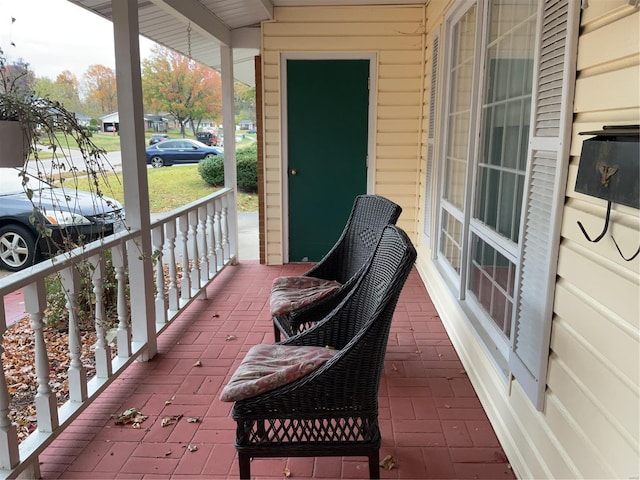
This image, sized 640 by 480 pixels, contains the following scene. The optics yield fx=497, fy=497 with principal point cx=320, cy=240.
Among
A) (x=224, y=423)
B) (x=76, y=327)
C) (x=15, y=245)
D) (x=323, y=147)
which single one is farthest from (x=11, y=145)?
(x=323, y=147)

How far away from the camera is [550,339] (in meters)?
1.77

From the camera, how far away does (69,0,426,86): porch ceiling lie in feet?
12.3

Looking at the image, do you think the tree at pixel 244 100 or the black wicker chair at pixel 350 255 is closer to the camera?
the black wicker chair at pixel 350 255

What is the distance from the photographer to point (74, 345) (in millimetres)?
2330

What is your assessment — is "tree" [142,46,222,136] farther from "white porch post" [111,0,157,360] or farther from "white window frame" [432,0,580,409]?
"white window frame" [432,0,580,409]

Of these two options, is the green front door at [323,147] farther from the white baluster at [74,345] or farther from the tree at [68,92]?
the white baluster at [74,345]

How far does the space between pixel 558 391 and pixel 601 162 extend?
85 centimetres

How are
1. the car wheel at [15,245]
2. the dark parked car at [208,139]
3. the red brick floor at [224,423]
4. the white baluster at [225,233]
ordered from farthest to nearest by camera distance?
the dark parked car at [208,139], the white baluster at [225,233], the car wheel at [15,245], the red brick floor at [224,423]

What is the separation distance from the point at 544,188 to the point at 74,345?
2148mm

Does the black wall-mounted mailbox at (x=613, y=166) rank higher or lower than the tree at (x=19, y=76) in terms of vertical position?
lower

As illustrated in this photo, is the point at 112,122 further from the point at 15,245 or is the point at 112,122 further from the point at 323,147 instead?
the point at 323,147

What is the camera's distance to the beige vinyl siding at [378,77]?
5.06 m

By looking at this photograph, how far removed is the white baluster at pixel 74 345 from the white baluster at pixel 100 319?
14 centimetres

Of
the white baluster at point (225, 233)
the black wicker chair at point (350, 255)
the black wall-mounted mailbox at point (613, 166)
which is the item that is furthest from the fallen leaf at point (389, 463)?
the white baluster at point (225, 233)
